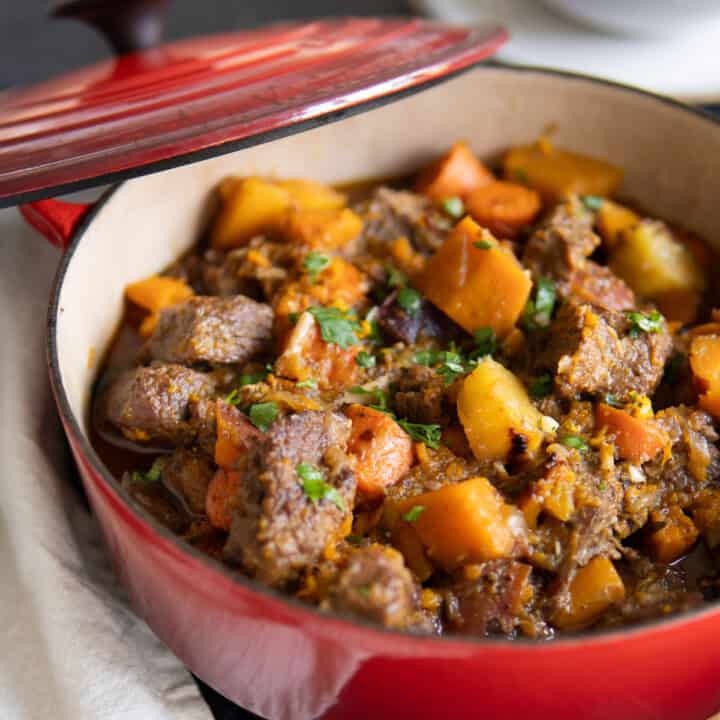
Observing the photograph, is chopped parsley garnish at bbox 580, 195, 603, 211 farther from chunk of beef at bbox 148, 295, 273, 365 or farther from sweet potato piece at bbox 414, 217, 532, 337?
chunk of beef at bbox 148, 295, 273, 365

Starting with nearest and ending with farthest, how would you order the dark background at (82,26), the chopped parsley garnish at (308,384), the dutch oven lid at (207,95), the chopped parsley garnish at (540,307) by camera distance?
the dutch oven lid at (207,95) → the chopped parsley garnish at (308,384) → the chopped parsley garnish at (540,307) → the dark background at (82,26)

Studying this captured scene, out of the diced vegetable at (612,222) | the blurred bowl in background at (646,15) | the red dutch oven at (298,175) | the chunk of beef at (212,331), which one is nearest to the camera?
the red dutch oven at (298,175)

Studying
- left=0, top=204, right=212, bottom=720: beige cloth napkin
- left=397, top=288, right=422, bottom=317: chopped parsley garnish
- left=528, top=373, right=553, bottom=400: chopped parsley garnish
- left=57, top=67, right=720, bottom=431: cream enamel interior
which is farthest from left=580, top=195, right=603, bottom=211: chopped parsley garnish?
left=0, top=204, right=212, bottom=720: beige cloth napkin

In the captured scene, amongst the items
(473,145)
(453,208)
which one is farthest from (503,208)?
(473,145)

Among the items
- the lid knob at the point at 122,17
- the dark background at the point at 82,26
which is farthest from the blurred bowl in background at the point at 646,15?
the lid knob at the point at 122,17

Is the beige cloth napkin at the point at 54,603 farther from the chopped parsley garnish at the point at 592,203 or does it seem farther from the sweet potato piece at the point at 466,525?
the chopped parsley garnish at the point at 592,203

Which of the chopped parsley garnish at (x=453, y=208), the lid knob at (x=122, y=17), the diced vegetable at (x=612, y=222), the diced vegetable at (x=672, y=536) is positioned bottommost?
the diced vegetable at (x=672, y=536)
